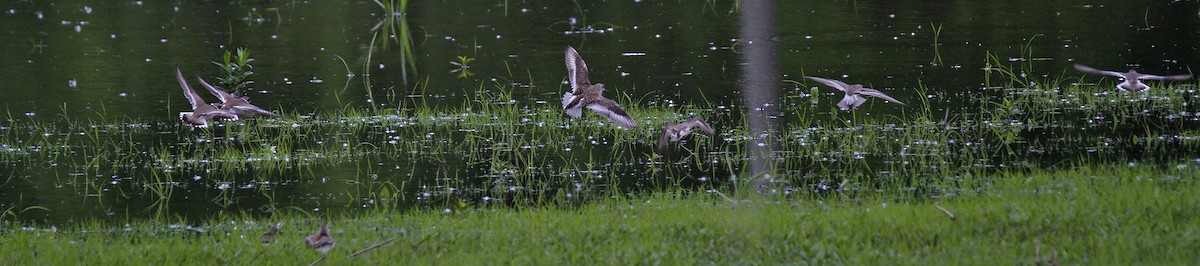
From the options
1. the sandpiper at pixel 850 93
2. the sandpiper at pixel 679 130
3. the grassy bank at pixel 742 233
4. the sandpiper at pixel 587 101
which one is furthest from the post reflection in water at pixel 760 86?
the grassy bank at pixel 742 233

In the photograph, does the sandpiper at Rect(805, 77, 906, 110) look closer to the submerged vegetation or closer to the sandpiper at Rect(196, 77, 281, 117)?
the submerged vegetation

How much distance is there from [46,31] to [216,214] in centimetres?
1286

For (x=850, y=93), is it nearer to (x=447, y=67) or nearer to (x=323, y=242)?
(x=323, y=242)

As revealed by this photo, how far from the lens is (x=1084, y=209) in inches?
234

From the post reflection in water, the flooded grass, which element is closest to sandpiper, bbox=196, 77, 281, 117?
the flooded grass

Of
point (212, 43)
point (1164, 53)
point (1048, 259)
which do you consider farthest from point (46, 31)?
point (1048, 259)

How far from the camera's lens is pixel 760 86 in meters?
11.9

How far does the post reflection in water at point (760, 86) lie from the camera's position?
27.4 ft

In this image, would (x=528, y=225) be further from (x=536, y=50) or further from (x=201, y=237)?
(x=536, y=50)

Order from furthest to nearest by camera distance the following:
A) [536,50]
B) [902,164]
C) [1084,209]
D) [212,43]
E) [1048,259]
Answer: [212,43] → [536,50] → [902,164] → [1084,209] → [1048,259]

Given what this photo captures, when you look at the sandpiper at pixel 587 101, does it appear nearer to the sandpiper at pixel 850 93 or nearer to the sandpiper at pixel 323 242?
the sandpiper at pixel 850 93

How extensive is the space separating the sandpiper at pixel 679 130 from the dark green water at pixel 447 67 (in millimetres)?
201

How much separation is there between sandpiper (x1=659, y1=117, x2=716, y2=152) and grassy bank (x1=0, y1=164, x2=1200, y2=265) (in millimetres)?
920

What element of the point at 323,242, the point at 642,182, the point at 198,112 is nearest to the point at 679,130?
the point at 642,182
